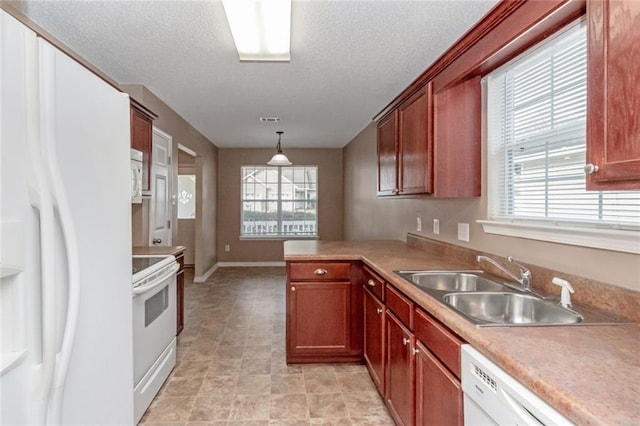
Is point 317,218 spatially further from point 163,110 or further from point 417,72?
point 417,72

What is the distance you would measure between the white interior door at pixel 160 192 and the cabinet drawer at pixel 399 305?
2463 mm

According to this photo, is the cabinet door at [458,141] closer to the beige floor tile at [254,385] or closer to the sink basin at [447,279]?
the sink basin at [447,279]

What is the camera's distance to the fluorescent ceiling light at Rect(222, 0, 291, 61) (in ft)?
6.07

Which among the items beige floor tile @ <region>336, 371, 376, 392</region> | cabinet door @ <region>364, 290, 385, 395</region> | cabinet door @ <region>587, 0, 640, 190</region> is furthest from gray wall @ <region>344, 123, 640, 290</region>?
beige floor tile @ <region>336, 371, 376, 392</region>

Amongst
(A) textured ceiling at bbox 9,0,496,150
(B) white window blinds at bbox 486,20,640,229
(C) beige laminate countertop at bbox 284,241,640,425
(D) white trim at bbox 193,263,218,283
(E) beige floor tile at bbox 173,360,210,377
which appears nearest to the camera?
(C) beige laminate countertop at bbox 284,241,640,425

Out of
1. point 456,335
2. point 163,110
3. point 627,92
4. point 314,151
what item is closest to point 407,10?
point 627,92

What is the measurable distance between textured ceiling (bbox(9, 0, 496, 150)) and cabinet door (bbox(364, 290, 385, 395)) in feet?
5.63

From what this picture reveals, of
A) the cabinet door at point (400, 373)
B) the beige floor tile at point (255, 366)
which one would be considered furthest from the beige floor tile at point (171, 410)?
the cabinet door at point (400, 373)

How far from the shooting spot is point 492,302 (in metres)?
1.73

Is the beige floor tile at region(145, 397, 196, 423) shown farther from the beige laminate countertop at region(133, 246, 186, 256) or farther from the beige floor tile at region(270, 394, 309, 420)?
the beige laminate countertop at region(133, 246, 186, 256)

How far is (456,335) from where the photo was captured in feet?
4.26

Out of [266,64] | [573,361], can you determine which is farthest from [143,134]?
[573,361]

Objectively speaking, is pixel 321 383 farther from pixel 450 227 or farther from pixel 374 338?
pixel 450 227

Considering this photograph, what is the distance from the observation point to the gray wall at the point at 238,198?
23.6 feet
